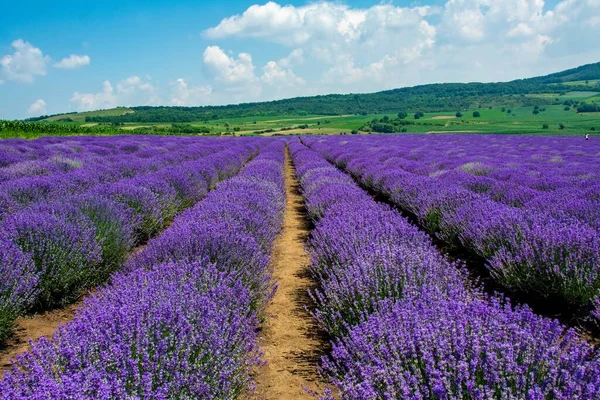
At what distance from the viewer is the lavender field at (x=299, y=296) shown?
5.70 ft

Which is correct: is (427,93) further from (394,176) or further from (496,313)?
(496,313)

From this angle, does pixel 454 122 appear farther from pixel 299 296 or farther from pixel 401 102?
pixel 299 296

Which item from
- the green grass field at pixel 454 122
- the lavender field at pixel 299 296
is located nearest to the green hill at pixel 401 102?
the green grass field at pixel 454 122

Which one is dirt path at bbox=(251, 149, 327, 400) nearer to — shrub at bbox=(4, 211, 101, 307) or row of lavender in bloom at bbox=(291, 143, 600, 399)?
row of lavender in bloom at bbox=(291, 143, 600, 399)

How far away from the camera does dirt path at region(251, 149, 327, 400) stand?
2791mm

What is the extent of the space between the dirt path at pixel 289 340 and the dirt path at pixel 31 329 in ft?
5.70

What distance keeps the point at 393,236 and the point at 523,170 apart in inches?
301

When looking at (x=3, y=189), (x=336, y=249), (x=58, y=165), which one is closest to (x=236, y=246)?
(x=336, y=249)

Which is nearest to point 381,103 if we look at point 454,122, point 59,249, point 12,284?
point 454,122

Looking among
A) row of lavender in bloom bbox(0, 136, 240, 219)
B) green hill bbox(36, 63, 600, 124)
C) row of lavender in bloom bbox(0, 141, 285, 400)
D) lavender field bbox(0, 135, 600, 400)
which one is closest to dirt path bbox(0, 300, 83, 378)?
lavender field bbox(0, 135, 600, 400)

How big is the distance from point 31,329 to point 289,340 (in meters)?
2.12

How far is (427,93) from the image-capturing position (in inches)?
4788

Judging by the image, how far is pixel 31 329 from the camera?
350 centimetres

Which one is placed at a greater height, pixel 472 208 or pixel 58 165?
pixel 58 165
